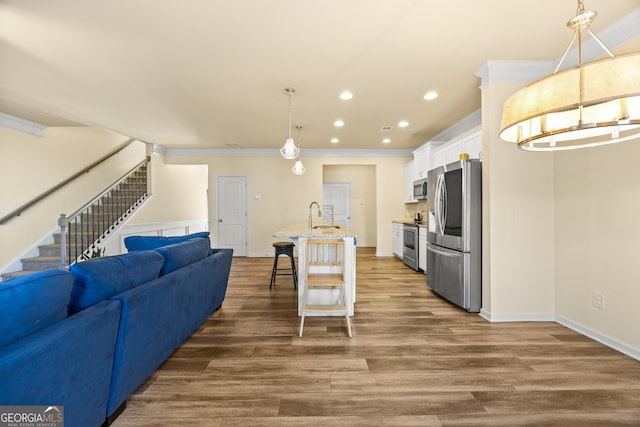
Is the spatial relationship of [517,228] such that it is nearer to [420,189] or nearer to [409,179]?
[420,189]

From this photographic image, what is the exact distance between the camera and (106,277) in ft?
5.08

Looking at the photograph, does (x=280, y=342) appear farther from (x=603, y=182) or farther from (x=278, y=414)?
(x=603, y=182)

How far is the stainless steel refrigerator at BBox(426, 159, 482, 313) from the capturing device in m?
3.12

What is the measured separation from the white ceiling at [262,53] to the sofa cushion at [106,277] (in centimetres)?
185

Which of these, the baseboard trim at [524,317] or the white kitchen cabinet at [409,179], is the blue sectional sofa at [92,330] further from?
the white kitchen cabinet at [409,179]

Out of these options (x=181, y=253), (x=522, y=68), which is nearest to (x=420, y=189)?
(x=522, y=68)

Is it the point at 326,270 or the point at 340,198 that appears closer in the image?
the point at 326,270

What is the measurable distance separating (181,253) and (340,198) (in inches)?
251

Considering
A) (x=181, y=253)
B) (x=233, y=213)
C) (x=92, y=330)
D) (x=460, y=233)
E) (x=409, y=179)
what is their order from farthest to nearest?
(x=233, y=213)
(x=409, y=179)
(x=460, y=233)
(x=181, y=253)
(x=92, y=330)

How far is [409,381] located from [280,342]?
1144mm

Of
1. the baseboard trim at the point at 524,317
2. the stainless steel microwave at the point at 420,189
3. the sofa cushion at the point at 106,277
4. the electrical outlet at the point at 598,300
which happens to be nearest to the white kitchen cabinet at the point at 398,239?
the stainless steel microwave at the point at 420,189

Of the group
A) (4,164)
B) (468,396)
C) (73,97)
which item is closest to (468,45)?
(468,396)

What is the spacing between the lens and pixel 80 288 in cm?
144

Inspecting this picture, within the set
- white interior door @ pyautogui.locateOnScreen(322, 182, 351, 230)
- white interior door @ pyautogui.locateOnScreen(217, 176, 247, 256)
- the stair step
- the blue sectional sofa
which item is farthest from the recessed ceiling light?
the stair step
